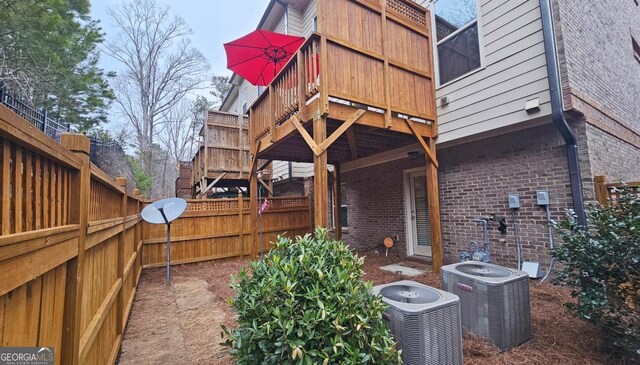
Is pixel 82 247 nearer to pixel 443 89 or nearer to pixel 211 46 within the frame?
pixel 443 89

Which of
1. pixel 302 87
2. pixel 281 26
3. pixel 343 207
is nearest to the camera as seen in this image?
pixel 302 87

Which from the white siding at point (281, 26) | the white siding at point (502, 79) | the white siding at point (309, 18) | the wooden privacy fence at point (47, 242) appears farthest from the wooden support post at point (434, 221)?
the white siding at point (281, 26)

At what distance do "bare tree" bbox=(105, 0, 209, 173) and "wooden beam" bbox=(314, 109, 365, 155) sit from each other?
49.4ft

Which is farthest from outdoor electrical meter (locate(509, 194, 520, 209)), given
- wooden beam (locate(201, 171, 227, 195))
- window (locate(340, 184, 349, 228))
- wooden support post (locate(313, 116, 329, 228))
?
wooden beam (locate(201, 171, 227, 195))

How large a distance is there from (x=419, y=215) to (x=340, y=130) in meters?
3.52

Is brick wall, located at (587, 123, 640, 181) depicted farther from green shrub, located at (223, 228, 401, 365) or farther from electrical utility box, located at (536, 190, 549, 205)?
green shrub, located at (223, 228, 401, 365)

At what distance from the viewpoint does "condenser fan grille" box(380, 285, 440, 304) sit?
7.95ft

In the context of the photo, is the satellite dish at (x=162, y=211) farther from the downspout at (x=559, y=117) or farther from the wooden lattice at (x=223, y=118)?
the downspout at (x=559, y=117)

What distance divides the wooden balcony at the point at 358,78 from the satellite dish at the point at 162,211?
2.03 meters

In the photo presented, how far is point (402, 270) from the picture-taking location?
5730 mm

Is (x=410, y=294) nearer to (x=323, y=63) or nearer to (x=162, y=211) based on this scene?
(x=323, y=63)

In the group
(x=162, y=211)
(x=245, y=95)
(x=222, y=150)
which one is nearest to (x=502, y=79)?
(x=162, y=211)

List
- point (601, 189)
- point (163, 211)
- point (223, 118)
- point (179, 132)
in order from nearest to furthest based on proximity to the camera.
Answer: point (601, 189), point (163, 211), point (223, 118), point (179, 132)

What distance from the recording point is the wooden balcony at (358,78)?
14.1ft
